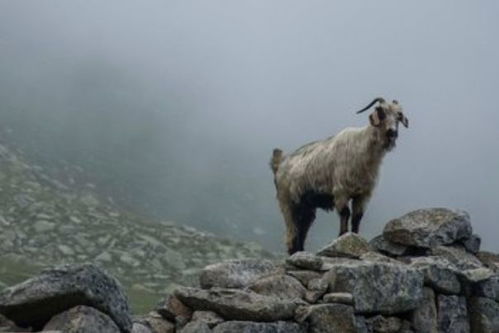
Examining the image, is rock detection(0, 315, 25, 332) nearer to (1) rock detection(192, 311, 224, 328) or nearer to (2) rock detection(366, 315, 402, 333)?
(1) rock detection(192, 311, 224, 328)

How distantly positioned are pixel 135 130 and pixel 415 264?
539ft

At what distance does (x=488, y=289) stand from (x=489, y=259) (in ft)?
8.49

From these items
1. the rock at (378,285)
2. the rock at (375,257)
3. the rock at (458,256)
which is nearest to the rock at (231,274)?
the rock at (378,285)

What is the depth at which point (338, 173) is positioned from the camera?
20.4 meters

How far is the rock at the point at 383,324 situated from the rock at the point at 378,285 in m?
0.13

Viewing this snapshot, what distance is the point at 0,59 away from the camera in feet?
621

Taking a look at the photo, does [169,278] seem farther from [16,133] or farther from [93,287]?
[16,133]

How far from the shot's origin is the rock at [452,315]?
16406 mm

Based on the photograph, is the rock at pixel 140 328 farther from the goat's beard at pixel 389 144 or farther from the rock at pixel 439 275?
the goat's beard at pixel 389 144

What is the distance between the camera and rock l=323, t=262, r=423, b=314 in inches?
587

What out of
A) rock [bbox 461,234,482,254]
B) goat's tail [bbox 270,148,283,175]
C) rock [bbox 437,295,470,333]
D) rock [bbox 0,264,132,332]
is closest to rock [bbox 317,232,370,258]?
rock [bbox 437,295,470,333]

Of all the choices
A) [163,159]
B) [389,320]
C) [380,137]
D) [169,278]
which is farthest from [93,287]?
[163,159]

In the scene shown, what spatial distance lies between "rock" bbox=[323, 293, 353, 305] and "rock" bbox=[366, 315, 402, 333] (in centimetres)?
73

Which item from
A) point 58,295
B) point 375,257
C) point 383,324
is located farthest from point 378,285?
point 58,295
